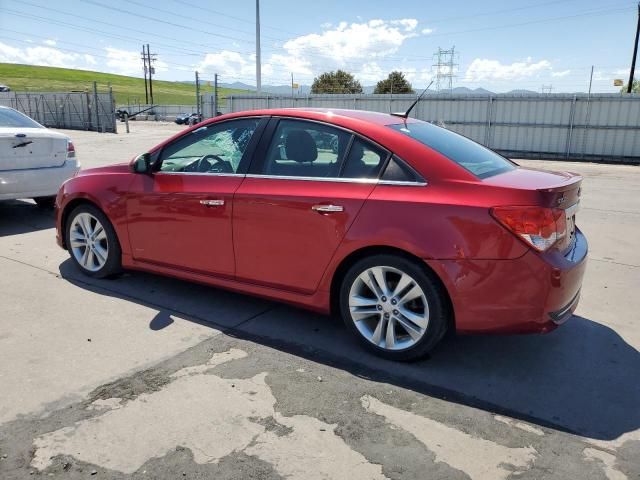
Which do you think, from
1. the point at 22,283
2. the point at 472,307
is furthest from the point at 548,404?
the point at 22,283

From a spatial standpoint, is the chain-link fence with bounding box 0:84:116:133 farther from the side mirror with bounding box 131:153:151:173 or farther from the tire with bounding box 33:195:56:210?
the side mirror with bounding box 131:153:151:173

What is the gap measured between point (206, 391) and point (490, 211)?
74.6 inches

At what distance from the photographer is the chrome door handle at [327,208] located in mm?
3404

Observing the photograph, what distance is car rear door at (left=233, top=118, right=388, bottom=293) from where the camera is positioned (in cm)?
344

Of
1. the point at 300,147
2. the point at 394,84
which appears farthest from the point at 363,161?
the point at 394,84

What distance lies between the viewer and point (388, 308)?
11.0ft

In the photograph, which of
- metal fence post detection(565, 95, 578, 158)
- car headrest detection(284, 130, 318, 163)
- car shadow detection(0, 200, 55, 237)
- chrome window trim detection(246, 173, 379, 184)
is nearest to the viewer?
chrome window trim detection(246, 173, 379, 184)

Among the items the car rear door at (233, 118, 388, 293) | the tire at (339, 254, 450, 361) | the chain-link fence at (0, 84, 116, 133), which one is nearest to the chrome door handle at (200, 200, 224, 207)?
the car rear door at (233, 118, 388, 293)

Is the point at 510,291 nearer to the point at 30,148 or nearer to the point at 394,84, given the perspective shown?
the point at 30,148

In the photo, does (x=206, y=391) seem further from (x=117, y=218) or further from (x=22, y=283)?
(x=22, y=283)

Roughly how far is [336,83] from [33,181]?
5433cm

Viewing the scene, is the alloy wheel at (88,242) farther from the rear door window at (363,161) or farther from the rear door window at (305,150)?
the rear door window at (363,161)

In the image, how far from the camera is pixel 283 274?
12.2ft

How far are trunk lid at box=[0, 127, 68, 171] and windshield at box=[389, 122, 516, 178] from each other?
525 centimetres
